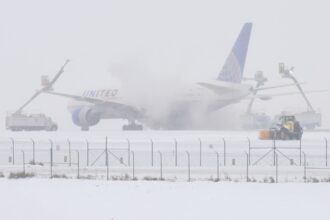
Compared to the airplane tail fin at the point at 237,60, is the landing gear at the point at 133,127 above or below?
below

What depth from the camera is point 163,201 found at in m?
27.6

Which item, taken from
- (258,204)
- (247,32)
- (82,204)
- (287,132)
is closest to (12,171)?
(82,204)

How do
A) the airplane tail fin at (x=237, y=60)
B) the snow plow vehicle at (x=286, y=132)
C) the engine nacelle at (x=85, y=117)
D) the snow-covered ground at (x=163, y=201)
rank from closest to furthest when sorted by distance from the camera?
the snow-covered ground at (x=163, y=201) → the snow plow vehicle at (x=286, y=132) → the airplane tail fin at (x=237, y=60) → the engine nacelle at (x=85, y=117)

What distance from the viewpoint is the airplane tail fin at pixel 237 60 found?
89.7 meters

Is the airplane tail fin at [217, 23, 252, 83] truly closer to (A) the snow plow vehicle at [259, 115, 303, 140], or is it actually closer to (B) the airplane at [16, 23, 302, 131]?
(B) the airplane at [16, 23, 302, 131]

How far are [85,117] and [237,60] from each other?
1835 centimetres

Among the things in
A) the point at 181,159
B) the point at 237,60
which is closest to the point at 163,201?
the point at 181,159

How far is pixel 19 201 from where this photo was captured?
2823cm

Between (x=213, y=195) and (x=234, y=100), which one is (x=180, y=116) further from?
(x=213, y=195)

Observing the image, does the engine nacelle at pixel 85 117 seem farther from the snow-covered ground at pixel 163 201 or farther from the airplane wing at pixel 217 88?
the snow-covered ground at pixel 163 201

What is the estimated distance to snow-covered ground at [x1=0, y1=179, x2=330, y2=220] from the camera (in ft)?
83.1

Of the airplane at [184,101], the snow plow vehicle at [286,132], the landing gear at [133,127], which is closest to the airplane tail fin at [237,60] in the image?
the airplane at [184,101]

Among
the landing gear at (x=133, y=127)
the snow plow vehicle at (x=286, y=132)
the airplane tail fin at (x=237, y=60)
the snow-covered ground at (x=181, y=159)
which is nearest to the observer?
the snow-covered ground at (x=181, y=159)

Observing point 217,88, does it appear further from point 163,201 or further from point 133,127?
point 163,201
